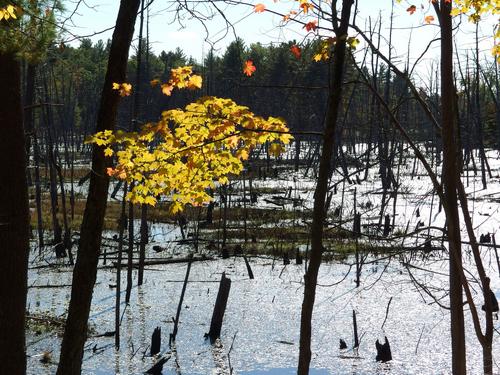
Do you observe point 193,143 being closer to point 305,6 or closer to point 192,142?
point 192,142

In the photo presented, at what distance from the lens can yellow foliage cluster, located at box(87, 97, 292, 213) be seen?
565 centimetres

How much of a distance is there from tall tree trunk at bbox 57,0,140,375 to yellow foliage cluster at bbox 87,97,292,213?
31 cm

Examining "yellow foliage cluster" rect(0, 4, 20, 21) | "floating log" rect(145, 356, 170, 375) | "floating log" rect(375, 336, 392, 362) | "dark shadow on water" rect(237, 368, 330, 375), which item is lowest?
"dark shadow on water" rect(237, 368, 330, 375)

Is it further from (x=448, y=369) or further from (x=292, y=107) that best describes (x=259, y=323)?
(x=292, y=107)

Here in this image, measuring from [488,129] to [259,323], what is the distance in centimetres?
4794

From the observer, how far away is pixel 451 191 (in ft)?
18.4

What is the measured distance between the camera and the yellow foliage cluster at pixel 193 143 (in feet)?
18.5

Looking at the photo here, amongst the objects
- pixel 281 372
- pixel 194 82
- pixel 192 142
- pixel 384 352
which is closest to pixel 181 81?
pixel 194 82

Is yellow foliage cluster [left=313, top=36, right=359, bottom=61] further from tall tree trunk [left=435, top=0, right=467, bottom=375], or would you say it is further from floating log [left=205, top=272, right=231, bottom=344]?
floating log [left=205, top=272, right=231, bottom=344]

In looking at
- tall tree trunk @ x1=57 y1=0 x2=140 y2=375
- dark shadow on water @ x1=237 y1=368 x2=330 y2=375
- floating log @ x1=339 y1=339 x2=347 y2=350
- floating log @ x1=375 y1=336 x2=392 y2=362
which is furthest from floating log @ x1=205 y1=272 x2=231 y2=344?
tall tree trunk @ x1=57 y1=0 x2=140 y2=375

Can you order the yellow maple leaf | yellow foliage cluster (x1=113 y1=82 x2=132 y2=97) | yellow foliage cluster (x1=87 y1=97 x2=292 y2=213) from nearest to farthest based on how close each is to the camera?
yellow foliage cluster (x1=87 y1=97 x2=292 y2=213)
the yellow maple leaf
yellow foliage cluster (x1=113 y1=82 x2=132 y2=97)

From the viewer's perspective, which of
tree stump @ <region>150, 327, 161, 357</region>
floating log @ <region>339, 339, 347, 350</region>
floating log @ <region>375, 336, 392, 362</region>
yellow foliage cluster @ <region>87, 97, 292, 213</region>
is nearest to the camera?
yellow foliage cluster @ <region>87, 97, 292, 213</region>

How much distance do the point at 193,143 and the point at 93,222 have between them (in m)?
1.41

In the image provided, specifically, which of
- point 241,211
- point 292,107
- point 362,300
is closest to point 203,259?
point 362,300
